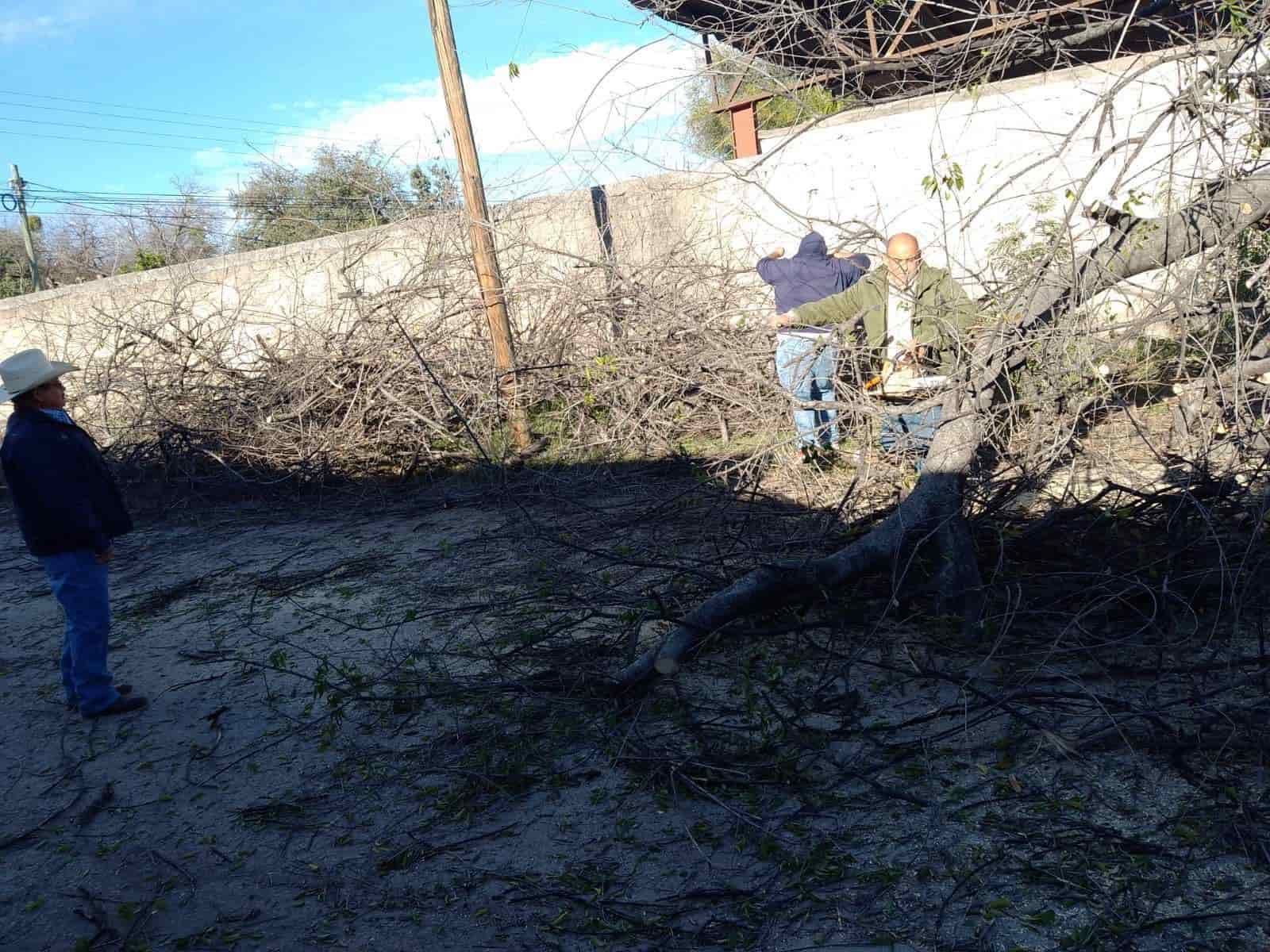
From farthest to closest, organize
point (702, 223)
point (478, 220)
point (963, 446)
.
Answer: point (702, 223), point (478, 220), point (963, 446)

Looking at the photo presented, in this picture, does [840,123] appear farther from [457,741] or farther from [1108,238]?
[457,741]

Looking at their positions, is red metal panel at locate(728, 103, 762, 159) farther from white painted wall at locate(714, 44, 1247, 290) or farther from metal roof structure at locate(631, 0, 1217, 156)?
metal roof structure at locate(631, 0, 1217, 156)

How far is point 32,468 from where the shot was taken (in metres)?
4.31

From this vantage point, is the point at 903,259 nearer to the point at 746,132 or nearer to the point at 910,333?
the point at 910,333

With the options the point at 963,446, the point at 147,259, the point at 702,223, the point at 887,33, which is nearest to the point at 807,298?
the point at 887,33

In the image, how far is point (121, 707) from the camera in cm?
440

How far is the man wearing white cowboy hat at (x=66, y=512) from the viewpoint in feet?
14.1

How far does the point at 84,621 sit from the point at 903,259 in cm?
431

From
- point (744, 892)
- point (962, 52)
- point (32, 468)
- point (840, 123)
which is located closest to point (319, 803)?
point (744, 892)

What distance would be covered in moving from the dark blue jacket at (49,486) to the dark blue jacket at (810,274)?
441 cm

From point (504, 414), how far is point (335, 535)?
1953 millimetres

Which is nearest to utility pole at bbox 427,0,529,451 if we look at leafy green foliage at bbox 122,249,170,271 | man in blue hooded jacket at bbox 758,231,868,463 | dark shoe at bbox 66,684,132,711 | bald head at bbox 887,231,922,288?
man in blue hooded jacket at bbox 758,231,868,463

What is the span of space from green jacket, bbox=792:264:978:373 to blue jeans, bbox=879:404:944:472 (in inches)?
10.8

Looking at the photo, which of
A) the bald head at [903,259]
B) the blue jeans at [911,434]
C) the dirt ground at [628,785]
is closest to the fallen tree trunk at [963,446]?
the dirt ground at [628,785]
